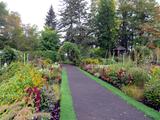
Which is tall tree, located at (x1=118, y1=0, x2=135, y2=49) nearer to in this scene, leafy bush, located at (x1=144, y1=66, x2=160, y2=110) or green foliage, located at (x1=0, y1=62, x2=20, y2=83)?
green foliage, located at (x1=0, y1=62, x2=20, y2=83)

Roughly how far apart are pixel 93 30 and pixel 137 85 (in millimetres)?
35512

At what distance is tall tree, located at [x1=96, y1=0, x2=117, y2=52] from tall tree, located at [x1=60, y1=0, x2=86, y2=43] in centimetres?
459

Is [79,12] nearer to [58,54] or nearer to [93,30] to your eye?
[93,30]

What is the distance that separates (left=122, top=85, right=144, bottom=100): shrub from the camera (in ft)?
34.6

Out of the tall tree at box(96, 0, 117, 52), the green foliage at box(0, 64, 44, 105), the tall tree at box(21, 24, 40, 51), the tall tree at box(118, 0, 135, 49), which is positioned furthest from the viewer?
the tall tree at box(118, 0, 135, 49)

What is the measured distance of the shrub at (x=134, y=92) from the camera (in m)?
10.5

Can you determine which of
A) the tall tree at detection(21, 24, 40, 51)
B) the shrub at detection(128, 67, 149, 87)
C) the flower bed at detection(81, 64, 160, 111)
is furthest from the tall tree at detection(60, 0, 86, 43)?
the shrub at detection(128, 67, 149, 87)

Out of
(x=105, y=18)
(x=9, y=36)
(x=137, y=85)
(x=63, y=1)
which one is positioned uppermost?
(x=63, y=1)

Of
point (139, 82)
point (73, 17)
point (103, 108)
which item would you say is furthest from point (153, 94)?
point (73, 17)

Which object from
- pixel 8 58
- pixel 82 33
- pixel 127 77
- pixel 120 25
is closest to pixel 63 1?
pixel 82 33

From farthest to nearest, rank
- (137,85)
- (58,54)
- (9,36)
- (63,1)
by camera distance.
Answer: (63,1)
(9,36)
(58,54)
(137,85)

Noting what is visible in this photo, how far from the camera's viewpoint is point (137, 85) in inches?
491

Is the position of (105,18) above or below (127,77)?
above

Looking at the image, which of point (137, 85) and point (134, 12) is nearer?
point (137, 85)
